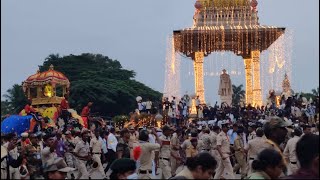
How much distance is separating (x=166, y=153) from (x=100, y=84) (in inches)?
1767

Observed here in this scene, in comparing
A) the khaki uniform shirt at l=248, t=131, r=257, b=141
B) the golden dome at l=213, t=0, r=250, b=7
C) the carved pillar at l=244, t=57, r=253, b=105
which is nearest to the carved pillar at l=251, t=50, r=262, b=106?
the carved pillar at l=244, t=57, r=253, b=105

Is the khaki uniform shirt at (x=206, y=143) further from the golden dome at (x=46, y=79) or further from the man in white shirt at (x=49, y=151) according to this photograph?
the golden dome at (x=46, y=79)

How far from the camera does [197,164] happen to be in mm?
7941

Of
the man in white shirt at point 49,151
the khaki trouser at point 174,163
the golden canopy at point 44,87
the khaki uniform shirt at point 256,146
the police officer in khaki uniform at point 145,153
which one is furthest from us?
the golden canopy at point 44,87

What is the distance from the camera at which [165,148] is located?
1934cm

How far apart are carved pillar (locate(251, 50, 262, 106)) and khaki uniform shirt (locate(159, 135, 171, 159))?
2876 cm

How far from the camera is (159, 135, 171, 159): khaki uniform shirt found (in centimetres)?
1933

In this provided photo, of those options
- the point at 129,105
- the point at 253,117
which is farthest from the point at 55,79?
the point at 129,105

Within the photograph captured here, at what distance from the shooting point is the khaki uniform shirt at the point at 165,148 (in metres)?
19.3

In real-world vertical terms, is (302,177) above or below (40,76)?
below

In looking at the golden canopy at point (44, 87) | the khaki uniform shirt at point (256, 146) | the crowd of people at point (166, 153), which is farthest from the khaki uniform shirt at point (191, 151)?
the golden canopy at point (44, 87)

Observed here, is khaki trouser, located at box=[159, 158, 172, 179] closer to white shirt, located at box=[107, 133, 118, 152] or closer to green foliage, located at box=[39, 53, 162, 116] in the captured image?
white shirt, located at box=[107, 133, 118, 152]

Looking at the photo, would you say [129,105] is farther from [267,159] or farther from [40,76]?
[267,159]

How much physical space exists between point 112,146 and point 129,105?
44.9 meters
